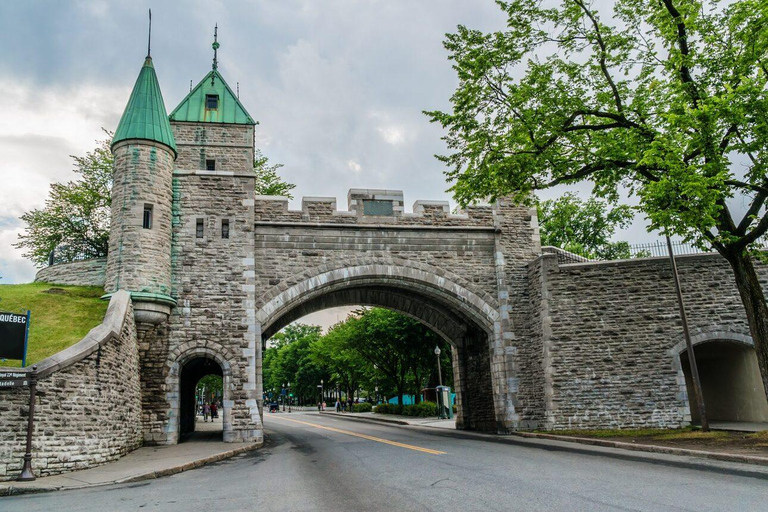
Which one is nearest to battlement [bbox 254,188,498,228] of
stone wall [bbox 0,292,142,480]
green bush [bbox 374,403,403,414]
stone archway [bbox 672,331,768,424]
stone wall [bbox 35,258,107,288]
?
stone wall [bbox 35,258,107,288]

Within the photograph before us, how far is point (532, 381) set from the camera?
61.5ft

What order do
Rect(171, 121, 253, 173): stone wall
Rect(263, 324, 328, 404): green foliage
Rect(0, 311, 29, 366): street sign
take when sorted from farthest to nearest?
Rect(263, 324, 328, 404): green foliage < Rect(171, 121, 253, 173): stone wall < Rect(0, 311, 29, 366): street sign

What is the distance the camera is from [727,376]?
1934 centimetres

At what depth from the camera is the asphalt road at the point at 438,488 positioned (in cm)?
622

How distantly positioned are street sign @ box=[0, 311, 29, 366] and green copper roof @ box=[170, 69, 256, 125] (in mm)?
12808

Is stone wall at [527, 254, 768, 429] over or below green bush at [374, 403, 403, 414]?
over

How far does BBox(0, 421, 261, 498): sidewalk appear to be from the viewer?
9.13m

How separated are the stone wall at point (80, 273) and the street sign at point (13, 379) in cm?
805

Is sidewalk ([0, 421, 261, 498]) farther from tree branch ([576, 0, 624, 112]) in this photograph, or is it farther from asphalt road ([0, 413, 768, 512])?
tree branch ([576, 0, 624, 112])

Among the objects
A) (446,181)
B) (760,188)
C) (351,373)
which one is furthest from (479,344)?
(351,373)

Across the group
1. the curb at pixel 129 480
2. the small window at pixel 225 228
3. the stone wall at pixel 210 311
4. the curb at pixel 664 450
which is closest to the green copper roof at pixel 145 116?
the stone wall at pixel 210 311

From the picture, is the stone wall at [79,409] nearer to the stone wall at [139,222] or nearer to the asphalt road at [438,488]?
the stone wall at [139,222]

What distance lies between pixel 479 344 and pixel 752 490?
15.1m

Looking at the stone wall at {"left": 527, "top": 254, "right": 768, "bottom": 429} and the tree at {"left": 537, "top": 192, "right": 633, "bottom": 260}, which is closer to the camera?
the stone wall at {"left": 527, "top": 254, "right": 768, "bottom": 429}
